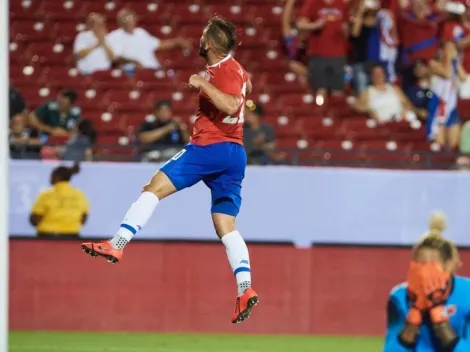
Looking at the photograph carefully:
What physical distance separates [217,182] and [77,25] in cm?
893

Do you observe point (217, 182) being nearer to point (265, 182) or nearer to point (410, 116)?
point (265, 182)

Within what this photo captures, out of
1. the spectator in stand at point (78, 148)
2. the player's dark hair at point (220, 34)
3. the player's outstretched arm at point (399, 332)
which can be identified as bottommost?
the player's outstretched arm at point (399, 332)

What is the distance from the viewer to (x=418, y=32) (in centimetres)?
1667

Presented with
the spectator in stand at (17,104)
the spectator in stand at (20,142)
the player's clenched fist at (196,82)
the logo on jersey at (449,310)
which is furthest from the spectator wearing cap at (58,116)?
the player's clenched fist at (196,82)

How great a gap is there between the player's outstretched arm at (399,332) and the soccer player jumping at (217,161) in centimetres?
122

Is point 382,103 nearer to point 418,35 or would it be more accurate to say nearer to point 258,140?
point 418,35

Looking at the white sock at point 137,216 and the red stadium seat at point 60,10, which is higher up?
the red stadium seat at point 60,10

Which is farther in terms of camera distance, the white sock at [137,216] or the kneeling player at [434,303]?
the kneeling player at [434,303]

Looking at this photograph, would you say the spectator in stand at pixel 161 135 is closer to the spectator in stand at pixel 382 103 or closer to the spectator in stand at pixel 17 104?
the spectator in stand at pixel 17 104

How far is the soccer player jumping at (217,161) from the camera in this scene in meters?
8.42

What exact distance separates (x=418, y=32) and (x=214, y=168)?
8450 mm

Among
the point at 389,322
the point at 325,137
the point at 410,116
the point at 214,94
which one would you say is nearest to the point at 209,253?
the point at 325,137

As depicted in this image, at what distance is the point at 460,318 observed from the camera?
931cm

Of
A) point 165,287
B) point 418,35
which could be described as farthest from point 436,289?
point 418,35
